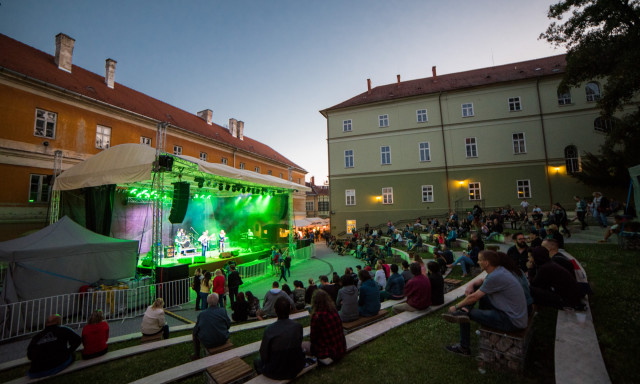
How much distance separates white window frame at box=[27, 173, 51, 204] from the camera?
50.3 feet

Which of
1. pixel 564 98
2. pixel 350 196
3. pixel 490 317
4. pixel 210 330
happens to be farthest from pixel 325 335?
pixel 564 98

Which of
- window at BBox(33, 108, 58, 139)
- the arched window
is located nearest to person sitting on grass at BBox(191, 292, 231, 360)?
window at BBox(33, 108, 58, 139)

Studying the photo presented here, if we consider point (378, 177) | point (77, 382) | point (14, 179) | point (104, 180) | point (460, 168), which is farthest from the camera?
point (378, 177)

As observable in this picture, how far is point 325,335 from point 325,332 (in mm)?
45

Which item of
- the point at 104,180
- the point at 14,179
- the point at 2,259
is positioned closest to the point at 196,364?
the point at 2,259

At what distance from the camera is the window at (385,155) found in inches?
1063

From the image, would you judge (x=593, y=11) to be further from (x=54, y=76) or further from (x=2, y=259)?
(x=54, y=76)

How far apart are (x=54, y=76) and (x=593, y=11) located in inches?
1211

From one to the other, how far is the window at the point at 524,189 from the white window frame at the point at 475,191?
2.94 m

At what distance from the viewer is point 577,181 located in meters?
21.3

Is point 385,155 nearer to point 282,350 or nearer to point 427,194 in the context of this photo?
point 427,194

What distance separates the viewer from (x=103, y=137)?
1911cm

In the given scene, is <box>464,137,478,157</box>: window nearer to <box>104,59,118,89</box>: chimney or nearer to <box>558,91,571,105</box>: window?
<box>558,91,571,105</box>: window

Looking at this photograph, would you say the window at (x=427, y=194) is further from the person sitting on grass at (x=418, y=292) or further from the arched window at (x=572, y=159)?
the person sitting on grass at (x=418, y=292)
